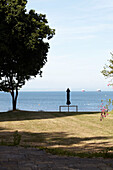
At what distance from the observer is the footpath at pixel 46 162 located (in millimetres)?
5973

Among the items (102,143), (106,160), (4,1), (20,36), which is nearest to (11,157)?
(106,160)

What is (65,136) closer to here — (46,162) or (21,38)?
(46,162)

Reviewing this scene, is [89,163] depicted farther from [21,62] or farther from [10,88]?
[10,88]

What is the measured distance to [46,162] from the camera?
21.3ft

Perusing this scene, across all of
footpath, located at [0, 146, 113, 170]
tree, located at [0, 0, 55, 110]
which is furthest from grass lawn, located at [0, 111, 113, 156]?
tree, located at [0, 0, 55, 110]

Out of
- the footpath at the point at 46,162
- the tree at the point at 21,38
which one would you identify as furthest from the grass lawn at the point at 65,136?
the tree at the point at 21,38

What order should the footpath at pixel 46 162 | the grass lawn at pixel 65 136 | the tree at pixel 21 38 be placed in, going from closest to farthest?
1. the footpath at pixel 46 162
2. the grass lawn at pixel 65 136
3. the tree at pixel 21 38

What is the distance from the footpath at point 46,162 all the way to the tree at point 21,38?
2122cm

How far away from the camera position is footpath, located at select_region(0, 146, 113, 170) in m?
5.97

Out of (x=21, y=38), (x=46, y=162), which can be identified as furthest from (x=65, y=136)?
(x=21, y=38)

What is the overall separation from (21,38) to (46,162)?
23.1 meters

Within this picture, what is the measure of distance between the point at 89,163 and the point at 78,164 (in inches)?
13.4

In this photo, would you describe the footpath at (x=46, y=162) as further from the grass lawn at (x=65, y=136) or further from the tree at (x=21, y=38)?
the tree at (x=21, y=38)

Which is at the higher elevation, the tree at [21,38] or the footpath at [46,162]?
the tree at [21,38]
